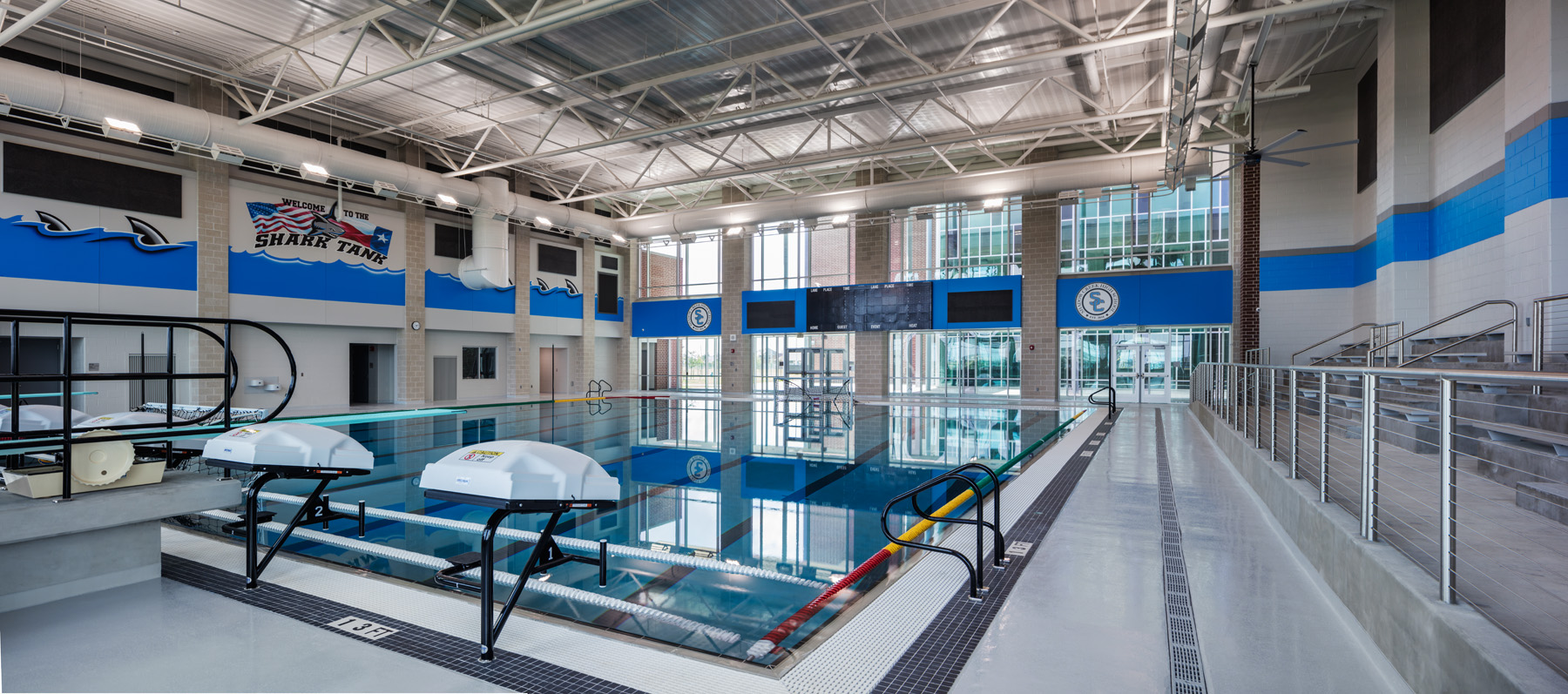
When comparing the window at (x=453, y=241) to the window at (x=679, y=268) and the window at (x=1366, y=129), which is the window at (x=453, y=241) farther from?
the window at (x=1366, y=129)

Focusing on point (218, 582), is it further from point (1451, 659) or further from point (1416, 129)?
point (1416, 129)

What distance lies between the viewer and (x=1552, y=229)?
7.51 m

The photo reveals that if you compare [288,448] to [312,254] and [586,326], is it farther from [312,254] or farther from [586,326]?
[586,326]

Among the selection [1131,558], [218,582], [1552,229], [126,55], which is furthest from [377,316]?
[1552,229]

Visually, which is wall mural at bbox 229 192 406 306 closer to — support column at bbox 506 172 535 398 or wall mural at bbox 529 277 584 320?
support column at bbox 506 172 535 398

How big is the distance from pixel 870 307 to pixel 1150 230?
7.64 m

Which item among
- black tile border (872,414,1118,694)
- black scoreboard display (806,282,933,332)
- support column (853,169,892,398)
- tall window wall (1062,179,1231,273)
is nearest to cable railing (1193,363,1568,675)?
black tile border (872,414,1118,694)

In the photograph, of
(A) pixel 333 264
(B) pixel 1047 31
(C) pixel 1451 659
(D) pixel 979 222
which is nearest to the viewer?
(C) pixel 1451 659

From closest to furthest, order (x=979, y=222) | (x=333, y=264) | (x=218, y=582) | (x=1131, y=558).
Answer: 1. (x=218, y=582)
2. (x=1131, y=558)
3. (x=333, y=264)
4. (x=979, y=222)

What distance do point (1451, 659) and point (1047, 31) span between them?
11522 millimetres

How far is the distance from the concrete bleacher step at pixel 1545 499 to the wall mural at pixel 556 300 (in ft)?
67.1

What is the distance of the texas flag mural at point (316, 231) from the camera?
14.3 meters

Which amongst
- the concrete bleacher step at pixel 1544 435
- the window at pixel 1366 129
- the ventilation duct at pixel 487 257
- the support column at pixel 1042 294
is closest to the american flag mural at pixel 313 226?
the ventilation duct at pixel 487 257

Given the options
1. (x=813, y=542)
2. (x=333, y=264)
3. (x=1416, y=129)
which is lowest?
(x=813, y=542)
